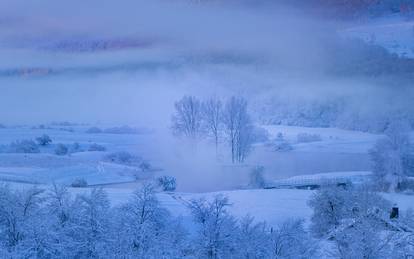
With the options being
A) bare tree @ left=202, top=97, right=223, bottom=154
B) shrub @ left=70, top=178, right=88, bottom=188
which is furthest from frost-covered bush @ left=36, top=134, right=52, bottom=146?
bare tree @ left=202, top=97, right=223, bottom=154

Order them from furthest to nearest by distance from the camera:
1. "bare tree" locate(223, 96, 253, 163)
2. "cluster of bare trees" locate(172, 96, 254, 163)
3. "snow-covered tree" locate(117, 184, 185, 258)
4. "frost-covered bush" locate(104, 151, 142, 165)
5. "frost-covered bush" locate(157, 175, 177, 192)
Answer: "cluster of bare trees" locate(172, 96, 254, 163)
"bare tree" locate(223, 96, 253, 163)
"frost-covered bush" locate(104, 151, 142, 165)
"frost-covered bush" locate(157, 175, 177, 192)
"snow-covered tree" locate(117, 184, 185, 258)

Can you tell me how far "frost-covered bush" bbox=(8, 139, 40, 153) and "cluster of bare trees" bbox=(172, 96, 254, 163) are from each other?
5.57m

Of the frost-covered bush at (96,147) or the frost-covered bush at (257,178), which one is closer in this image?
the frost-covered bush at (257,178)

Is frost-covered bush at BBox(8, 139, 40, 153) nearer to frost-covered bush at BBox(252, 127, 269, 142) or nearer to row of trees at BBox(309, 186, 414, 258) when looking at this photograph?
frost-covered bush at BBox(252, 127, 269, 142)

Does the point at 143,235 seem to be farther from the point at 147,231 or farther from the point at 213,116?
the point at 213,116

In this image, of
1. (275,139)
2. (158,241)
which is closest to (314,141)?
(275,139)

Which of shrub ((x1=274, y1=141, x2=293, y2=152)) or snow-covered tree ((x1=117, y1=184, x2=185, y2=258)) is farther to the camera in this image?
shrub ((x1=274, y1=141, x2=293, y2=152))

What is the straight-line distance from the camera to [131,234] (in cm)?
692

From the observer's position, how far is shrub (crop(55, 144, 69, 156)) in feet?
69.9

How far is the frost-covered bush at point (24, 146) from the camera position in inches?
838

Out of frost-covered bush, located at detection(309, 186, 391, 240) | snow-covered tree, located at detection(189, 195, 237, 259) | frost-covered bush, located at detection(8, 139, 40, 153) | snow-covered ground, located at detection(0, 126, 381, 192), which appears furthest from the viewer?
frost-covered bush, located at detection(8, 139, 40, 153)

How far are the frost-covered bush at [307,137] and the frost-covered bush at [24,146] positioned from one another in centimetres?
1026

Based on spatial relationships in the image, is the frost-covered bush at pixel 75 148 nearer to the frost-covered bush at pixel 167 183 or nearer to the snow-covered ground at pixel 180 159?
the snow-covered ground at pixel 180 159

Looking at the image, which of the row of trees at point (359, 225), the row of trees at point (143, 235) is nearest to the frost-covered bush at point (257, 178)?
the row of trees at point (359, 225)
